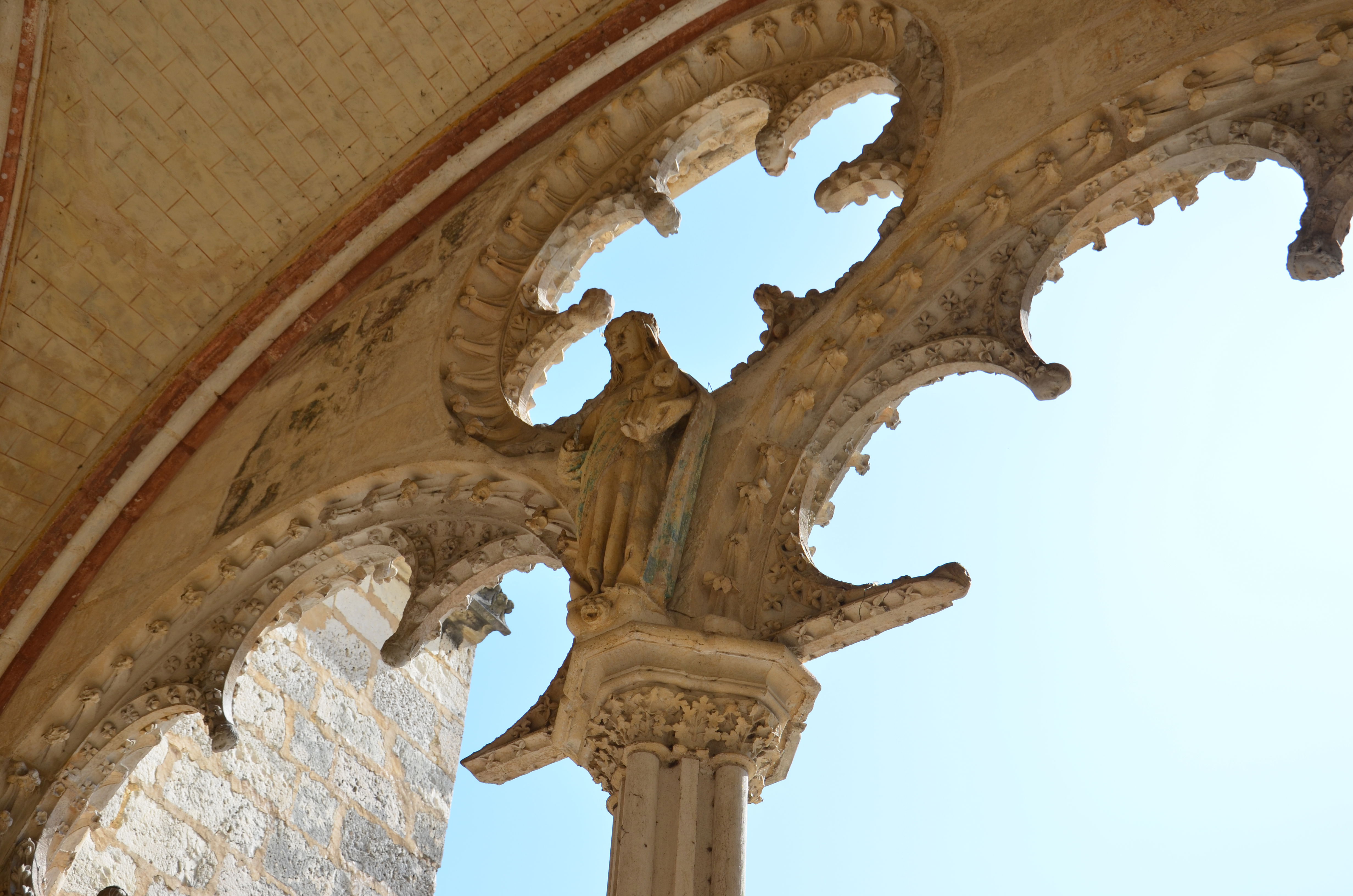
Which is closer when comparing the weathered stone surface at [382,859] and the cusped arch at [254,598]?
the cusped arch at [254,598]

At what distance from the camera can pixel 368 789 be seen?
7.13m

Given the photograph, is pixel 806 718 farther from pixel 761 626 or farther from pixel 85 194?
pixel 85 194

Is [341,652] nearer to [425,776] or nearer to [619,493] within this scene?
[425,776]

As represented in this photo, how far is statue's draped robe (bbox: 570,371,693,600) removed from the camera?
4.41 m

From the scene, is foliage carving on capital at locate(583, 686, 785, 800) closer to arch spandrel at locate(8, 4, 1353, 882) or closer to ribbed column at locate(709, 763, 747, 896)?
ribbed column at locate(709, 763, 747, 896)

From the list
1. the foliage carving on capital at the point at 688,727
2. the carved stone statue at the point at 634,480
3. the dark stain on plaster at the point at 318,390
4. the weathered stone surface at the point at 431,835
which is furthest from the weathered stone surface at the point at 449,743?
the foliage carving on capital at the point at 688,727

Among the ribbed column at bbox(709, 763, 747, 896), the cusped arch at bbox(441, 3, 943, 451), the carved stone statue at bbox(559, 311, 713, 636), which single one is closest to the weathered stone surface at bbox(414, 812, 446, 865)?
the cusped arch at bbox(441, 3, 943, 451)

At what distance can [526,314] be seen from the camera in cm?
590

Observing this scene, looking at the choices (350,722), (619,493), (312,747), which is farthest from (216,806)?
(619,493)

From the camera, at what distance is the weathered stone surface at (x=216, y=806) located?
6.43 meters

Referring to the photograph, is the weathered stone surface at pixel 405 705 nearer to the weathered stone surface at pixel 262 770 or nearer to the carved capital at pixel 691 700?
the weathered stone surface at pixel 262 770

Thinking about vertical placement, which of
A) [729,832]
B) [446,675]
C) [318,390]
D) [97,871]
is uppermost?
[446,675]

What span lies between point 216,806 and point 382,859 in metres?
0.84

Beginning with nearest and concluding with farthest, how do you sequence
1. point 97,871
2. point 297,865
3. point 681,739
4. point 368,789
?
1. point 681,739
2. point 97,871
3. point 297,865
4. point 368,789
